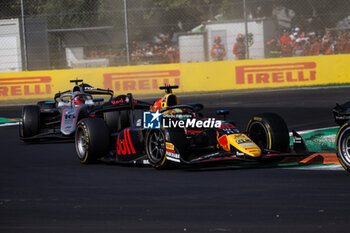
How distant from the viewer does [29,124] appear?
13.4 m

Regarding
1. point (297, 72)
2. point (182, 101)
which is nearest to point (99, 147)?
point (182, 101)

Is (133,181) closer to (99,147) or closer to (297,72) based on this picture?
(99,147)

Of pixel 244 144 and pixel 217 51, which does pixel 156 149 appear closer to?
pixel 244 144

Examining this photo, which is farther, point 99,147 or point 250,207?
point 99,147

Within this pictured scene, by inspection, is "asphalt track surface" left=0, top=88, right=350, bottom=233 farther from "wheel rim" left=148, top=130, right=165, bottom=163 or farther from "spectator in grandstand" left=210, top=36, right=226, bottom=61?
"spectator in grandstand" left=210, top=36, right=226, bottom=61

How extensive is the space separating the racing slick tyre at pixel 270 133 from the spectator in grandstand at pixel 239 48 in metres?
15.1

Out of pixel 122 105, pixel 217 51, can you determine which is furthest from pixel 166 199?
pixel 217 51

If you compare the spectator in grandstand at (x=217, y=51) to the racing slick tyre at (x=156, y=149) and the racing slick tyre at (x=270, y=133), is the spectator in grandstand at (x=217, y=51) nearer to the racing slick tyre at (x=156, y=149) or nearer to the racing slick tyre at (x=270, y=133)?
the racing slick tyre at (x=270, y=133)

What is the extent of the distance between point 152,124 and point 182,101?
12220 mm

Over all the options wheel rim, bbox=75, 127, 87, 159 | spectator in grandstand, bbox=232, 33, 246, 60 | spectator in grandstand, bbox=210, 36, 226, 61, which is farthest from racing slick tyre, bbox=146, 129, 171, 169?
spectator in grandstand, bbox=210, 36, 226, 61

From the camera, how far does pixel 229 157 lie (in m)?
8.34

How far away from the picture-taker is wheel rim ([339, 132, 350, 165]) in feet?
25.6

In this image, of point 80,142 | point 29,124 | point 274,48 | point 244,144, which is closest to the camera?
point 244,144

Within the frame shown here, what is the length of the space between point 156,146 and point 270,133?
1489 mm
